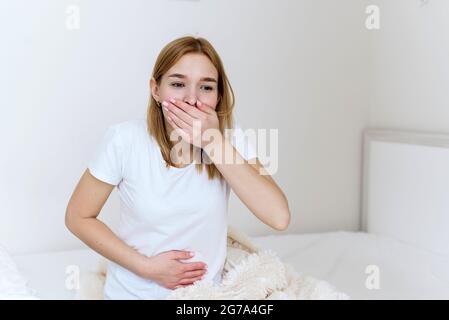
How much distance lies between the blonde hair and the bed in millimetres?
433

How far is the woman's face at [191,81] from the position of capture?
1.04m

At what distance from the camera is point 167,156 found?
3.43ft

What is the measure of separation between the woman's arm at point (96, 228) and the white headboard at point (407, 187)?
1.02 meters

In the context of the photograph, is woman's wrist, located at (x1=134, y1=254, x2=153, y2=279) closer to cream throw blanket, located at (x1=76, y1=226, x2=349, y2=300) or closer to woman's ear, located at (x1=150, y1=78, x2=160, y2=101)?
cream throw blanket, located at (x1=76, y1=226, x2=349, y2=300)

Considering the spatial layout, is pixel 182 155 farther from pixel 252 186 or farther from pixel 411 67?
pixel 411 67

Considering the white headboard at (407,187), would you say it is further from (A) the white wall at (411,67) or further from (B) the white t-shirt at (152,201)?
(B) the white t-shirt at (152,201)

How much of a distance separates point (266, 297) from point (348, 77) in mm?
1208

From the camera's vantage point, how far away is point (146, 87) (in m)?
1.69

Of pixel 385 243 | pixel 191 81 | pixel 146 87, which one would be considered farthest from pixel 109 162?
pixel 385 243

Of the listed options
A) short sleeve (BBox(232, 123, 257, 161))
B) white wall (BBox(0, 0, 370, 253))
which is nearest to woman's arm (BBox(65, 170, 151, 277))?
short sleeve (BBox(232, 123, 257, 161))

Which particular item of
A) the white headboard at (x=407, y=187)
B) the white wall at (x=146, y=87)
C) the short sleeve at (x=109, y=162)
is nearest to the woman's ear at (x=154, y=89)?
the short sleeve at (x=109, y=162)

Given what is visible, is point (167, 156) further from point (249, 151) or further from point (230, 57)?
point (230, 57)

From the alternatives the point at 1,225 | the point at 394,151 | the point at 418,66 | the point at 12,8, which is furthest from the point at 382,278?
the point at 12,8

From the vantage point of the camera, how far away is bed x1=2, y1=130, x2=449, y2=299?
1292 mm
